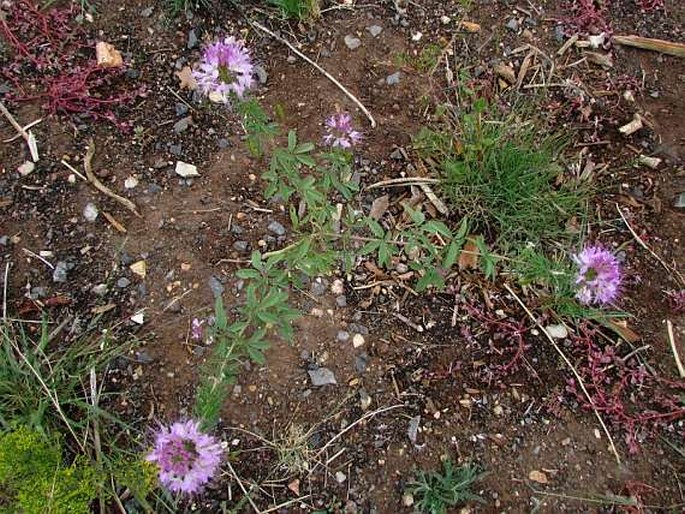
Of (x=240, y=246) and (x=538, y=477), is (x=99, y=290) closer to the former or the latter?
(x=240, y=246)

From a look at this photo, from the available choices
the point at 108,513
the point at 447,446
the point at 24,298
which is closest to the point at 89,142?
the point at 24,298

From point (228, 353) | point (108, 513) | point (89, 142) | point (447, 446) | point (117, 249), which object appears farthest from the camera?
point (89, 142)

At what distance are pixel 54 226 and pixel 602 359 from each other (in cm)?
206

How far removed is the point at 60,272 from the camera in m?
2.51

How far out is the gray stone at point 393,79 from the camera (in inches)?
116

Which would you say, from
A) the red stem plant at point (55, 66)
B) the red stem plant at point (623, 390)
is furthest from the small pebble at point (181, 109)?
the red stem plant at point (623, 390)

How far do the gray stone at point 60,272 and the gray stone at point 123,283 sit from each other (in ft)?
0.64

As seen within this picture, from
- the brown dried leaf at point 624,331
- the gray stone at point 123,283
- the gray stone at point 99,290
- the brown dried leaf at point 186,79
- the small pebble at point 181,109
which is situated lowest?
the brown dried leaf at point 624,331

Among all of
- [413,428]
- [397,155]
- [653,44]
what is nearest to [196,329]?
[413,428]

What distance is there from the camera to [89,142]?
108 inches

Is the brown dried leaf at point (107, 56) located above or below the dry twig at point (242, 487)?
above

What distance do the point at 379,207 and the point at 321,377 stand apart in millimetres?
704

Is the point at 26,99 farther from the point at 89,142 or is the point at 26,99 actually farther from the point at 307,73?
the point at 307,73

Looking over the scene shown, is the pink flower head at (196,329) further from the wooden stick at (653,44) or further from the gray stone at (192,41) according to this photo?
the wooden stick at (653,44)
